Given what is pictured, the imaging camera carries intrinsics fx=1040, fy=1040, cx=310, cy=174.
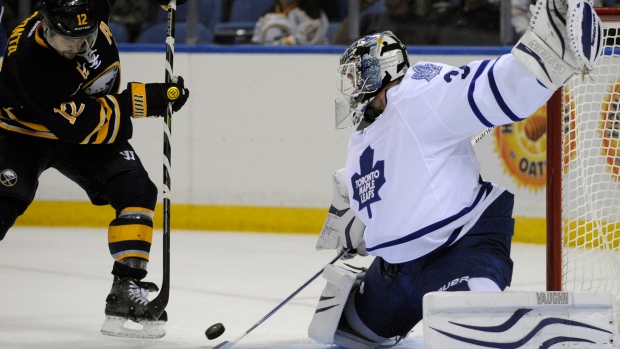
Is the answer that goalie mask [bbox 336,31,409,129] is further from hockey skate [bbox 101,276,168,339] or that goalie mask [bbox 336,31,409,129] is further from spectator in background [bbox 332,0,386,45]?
spectator in background [bbox 332,0,386,45]

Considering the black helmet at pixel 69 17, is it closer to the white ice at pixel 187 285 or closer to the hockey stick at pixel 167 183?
the hockey stick at pixel 167 183

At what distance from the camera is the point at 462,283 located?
250cm

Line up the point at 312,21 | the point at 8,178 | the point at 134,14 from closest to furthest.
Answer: the point at 8,178 < the point at 312,21 < the point at 134,14

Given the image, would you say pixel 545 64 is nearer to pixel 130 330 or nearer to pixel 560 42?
pixel 560 42

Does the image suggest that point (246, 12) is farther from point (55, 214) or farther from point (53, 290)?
point (53, 290)

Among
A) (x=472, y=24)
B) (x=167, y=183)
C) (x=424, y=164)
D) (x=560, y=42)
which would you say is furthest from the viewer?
(x=472, y=24)

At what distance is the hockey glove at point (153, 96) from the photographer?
3051 millimetres

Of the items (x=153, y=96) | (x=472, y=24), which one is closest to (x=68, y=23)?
(x=153, y=96)

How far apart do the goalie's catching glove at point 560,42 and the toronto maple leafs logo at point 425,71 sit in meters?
0.34

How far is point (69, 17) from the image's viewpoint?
2848 mm

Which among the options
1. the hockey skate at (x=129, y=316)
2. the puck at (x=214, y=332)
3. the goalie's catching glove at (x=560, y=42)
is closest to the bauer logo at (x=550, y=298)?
the goalie's catching glove at (x=560, y=42)

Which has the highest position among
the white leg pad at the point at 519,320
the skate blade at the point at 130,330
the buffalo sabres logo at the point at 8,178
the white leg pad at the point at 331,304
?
the buffalo sabres logo at the point at 8,178

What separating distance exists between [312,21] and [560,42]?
11.4ft

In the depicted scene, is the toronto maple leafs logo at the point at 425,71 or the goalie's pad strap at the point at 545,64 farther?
the toronto maple leafs logo at the point at 425,71
